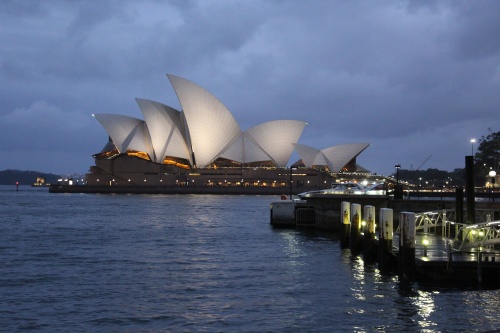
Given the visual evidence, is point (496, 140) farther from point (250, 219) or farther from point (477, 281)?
point (477, 281)

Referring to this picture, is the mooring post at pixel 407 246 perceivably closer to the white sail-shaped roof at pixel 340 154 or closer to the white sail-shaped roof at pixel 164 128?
the white sail-shaped roof at pixel 164 128

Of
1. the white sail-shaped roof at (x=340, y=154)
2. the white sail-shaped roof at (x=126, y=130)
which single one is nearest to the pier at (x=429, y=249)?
the white sail-shaped roof at (x=126, y=130)

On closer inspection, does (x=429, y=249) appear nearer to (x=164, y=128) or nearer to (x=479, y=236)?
(x=479, y=236)

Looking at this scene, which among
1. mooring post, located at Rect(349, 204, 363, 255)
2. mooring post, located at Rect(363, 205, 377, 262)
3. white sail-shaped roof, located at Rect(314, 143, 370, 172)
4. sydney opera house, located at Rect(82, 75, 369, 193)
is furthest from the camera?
white sail-shaped roof, located at Rect(314, 143, 370, 172)

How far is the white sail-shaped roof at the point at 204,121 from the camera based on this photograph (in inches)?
3588

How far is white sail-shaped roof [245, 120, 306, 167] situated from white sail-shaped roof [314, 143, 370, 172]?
8455 millimetres

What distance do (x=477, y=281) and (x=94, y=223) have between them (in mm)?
30065

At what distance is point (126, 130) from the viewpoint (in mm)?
106188

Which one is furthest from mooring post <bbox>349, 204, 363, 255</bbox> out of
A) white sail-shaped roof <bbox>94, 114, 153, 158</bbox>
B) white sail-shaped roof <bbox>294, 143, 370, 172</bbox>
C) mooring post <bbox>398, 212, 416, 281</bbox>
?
white sail-shaped roof <bbox>294, 143, 370, 172</bbox>

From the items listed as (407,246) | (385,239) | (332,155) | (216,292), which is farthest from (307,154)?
(216,292)

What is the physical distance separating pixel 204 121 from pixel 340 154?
32.9 m

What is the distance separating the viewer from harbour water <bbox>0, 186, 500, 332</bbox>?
1380 cm

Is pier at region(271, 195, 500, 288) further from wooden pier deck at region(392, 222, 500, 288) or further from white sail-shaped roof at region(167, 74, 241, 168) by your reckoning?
white sail-shaped roof at region(167, 74, 241, 168)

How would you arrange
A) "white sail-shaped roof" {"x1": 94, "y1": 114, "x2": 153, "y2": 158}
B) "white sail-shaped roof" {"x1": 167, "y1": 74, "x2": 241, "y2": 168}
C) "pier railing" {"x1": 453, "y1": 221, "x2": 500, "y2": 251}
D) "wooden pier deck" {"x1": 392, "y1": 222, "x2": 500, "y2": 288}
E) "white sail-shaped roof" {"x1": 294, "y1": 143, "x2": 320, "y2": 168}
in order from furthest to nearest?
1. "white sail-shaped roof" {"x1": 294, "y1": 143, "x2": 320, "y2": 168}
2. "white sail-shaped roof" {"x1": 94, "y1": 114, "x2": 153, "y2": 158}
3. "white sail-shaped roof" {"x1": 167, "y1": 74, "x2": 241, "y2": 168}
4. "pier railing" {"x1": 453, "y1": 221, "x2": 500, "y2": 251}
5. "wooden pier deck" {"x1": 392, "y1": 222, "x2": 500, "y2": 288}
